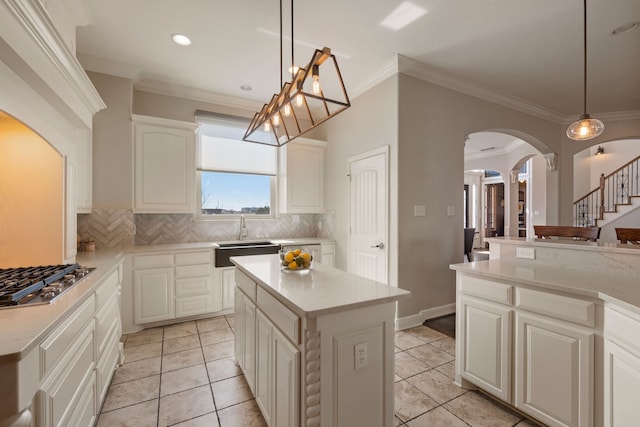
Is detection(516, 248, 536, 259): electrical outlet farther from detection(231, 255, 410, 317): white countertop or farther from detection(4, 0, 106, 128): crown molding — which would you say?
detection(4, 0, 106, 128): crown molding

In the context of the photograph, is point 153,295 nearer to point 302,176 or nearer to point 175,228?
point 175,228

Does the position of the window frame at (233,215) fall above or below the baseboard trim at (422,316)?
above

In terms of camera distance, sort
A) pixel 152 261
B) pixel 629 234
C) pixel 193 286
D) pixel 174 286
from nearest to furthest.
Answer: pixel 629 234 < pixel 152 261 < pixel 174 286 < pixel 193 286

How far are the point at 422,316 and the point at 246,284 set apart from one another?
2.36 meters

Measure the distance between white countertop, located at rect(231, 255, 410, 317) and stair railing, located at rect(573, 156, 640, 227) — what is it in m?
8.15

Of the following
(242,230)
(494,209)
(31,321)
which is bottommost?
(31,321)

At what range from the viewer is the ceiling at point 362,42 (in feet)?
7.89

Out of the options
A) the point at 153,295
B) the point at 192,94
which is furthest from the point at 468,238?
the point at 192,94

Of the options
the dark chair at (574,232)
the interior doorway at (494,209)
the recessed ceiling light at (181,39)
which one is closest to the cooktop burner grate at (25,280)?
the recessed ceiling light at (181,39)

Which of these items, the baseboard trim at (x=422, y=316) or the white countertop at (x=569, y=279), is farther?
the baseboard trim at (x=422, y=316)

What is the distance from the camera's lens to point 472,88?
3.75m

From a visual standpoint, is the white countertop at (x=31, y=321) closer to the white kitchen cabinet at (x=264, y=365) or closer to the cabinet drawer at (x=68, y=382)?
the cabinet drawer at (x=68, y=382)

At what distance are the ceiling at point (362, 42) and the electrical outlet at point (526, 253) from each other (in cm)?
207

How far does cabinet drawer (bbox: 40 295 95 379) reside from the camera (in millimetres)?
1065
